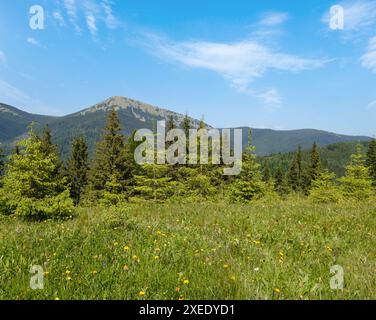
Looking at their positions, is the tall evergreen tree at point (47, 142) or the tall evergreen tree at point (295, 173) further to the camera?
the tall evergreen tree at point (295, 173)

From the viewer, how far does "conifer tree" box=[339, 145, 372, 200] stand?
3244cm

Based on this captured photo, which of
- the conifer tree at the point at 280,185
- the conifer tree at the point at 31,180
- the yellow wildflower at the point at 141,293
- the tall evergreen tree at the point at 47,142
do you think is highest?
the tall evergreen tree at the point at 47,142

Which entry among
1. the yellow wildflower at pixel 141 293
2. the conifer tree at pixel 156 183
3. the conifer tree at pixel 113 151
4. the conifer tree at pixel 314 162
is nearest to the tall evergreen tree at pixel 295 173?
the conifer tree at pixel 314 162

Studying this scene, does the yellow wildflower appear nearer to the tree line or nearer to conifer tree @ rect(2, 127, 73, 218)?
the tree line

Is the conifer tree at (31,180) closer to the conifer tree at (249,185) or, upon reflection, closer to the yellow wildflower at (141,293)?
the yellow wildflower at (141,293)

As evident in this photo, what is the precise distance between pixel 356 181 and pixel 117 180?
25.1 metres

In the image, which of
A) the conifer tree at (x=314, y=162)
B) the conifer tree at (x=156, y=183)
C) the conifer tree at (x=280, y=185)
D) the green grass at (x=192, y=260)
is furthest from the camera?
the conifer tree at (x=280, y=185)

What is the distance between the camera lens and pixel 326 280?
522 centimetres

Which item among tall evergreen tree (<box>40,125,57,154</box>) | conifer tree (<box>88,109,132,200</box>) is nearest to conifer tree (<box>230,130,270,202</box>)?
conifer tree (<box>88,109,132,200</box>)

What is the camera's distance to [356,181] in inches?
1283

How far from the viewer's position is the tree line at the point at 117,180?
1330cm
